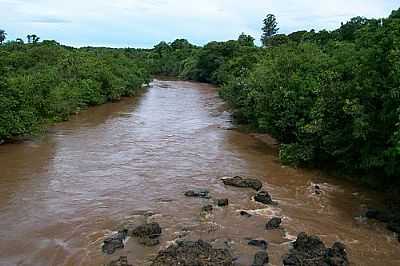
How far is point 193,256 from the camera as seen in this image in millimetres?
12789

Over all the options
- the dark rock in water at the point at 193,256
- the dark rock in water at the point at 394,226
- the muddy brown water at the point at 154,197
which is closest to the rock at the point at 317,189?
the muddy brown water at the point at 154,197

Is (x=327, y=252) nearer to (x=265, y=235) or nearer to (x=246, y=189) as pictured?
(x=265, y=235)

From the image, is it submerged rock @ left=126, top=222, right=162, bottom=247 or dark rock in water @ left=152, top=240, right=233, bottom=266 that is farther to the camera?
submerged rock @ left=126, top=222, right=162, bottom=247

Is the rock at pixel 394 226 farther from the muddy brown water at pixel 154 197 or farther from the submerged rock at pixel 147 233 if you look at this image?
the submerged rock at pixel 147 233

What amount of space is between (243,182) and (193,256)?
26.5 feet

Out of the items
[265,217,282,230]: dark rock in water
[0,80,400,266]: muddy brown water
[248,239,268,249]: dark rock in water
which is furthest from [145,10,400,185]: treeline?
[248,239,268,249]: dark rock in water

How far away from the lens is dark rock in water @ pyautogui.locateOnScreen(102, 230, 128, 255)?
13.7m

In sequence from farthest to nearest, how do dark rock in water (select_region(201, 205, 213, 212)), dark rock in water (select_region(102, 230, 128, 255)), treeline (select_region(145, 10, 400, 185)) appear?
1. treeline (select_region(145, 10, 400, 185))
2. dark rock in water (select_region(201, 205, 213, 212))
3. dark rock in water (select_region(102, 230, 128, 255))

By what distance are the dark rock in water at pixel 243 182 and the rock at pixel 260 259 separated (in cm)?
685

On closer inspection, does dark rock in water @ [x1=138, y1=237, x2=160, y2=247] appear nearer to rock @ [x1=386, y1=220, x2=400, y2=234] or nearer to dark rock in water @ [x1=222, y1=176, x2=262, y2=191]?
dark rock in water @ [x1=222, y1=176, x2=262, y2=191]

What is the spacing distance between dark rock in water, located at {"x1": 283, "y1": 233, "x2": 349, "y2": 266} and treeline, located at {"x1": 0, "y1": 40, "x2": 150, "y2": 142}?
687 inches

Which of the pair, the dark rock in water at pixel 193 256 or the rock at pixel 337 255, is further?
the rock at pixel 337 255

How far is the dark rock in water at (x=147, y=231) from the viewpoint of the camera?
1469 centimetres

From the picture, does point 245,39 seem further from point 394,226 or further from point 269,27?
point 394,226
